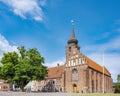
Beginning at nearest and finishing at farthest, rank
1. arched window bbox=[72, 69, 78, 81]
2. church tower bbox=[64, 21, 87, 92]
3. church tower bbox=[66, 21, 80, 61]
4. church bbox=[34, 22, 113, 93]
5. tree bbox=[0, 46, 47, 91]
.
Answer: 1. tree bbox=[0, 46, 47, 91]
2. church bbox=[34, 22, 113, 93]
3. church tower bbox=[64, 21, 87, 92]
4. arched window bbox=[72, 69, 78, 81]
5. church tower bbox=[66, 21, 80, 61]

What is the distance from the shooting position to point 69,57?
7006 cm

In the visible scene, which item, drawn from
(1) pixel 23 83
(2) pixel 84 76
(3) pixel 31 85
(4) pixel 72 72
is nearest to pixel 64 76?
(4) pixel 72 72

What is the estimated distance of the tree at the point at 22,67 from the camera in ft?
165

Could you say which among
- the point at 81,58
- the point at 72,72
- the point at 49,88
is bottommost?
the point at 49,88

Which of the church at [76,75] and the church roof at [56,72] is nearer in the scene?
the church at [76,75]

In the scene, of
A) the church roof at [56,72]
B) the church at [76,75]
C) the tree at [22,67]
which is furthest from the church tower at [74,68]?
the tree at [22,67]

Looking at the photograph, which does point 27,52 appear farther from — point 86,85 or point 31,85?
point 31,85

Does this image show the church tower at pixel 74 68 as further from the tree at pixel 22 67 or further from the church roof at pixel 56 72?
the tree at pixel 22 67

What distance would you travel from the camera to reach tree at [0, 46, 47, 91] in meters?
50.2

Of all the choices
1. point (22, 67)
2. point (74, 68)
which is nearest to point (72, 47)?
point (74, 68)

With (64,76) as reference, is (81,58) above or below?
above

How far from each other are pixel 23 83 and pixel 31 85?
38.6m

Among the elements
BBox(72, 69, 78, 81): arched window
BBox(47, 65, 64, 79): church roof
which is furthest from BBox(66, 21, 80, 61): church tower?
BBox(47, 65, 64, 79): church roof

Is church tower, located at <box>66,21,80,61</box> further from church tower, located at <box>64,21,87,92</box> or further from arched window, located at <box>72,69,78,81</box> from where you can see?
arched window, located at <box>72,69,78,81</box>
